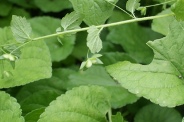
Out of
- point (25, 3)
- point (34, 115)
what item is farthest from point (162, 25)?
point (25, 3)

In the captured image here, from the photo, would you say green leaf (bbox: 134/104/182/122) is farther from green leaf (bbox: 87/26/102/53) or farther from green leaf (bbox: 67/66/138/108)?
green leaf (bbox: 87/26/102/53)

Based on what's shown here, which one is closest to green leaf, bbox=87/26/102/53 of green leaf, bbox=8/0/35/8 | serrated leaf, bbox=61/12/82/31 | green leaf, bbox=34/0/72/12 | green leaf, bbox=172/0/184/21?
serrated leaf, bbox=61/12/82/31

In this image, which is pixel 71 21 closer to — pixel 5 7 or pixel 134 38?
pixel 134 38

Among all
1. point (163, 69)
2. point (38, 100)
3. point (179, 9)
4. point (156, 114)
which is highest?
point (179, 9)

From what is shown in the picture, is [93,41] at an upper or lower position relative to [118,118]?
upper

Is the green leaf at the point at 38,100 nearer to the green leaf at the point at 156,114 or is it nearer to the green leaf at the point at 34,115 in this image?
the green leaf at the point at 34,115

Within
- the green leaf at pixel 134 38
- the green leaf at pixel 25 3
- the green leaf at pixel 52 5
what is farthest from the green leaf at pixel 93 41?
the green leaf at pixel 25 3

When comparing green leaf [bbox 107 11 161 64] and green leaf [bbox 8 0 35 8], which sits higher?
green leaf [bbox 8 0 35 8]
